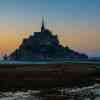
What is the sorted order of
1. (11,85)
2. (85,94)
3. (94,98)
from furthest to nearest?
(11,85) < (85,94) < (94,98)

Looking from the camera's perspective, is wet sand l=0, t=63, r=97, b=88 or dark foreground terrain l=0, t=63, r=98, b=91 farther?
wet sand l=0, t=63, r=97, b=88

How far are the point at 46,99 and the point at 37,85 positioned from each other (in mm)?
11378

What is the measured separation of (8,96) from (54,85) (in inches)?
383

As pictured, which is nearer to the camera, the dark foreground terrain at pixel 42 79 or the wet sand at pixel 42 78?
the dark foreground terrain at pixel 42 79

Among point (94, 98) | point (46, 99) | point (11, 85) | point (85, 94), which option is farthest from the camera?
point (11, 85)

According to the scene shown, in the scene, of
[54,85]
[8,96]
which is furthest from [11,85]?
[8,96]

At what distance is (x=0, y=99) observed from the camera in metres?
25.5

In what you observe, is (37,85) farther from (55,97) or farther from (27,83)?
(55,97)

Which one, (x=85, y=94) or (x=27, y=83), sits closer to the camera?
(x=85, y=94)

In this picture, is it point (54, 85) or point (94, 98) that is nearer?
point (94, 98)

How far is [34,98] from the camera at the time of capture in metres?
25.8

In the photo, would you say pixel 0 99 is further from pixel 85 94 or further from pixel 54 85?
pixel 54 85

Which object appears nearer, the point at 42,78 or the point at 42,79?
the point at 42,79

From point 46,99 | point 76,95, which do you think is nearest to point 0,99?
point 46,99
